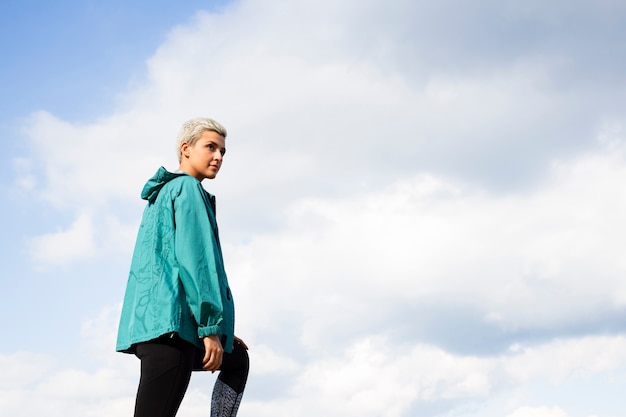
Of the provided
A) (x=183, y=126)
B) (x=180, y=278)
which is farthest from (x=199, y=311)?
(x=183, y=126)

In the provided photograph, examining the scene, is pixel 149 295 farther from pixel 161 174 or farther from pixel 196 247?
pixel 161 174

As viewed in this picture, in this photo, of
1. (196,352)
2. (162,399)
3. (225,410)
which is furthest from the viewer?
(225,410)

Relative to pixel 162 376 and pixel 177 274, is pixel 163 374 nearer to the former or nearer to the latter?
pixel 162 376

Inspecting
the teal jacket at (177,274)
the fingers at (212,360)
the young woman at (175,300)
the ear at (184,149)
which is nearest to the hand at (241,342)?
the young woman at (175,300)

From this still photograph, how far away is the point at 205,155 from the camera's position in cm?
516

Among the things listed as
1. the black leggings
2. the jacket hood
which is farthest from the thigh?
the jacket hood

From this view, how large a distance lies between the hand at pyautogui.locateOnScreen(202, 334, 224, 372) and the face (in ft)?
4.10

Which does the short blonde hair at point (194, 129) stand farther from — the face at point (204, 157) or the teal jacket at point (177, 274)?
the teal jacket at point (177, 274)

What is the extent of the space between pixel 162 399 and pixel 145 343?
14.6 inches

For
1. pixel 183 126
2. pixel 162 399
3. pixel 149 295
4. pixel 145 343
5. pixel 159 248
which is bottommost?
pixel 162 399

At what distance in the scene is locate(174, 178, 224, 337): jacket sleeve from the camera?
4.54 m

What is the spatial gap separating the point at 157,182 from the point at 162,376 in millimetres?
1349

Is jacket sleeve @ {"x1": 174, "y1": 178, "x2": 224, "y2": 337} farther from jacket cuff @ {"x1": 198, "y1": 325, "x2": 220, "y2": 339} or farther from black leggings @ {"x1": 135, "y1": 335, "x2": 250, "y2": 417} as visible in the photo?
black leggings @ {"x1": 135, "y1": 335, "x2": 250, "y2": 417}

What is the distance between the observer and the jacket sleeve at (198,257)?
454cm
